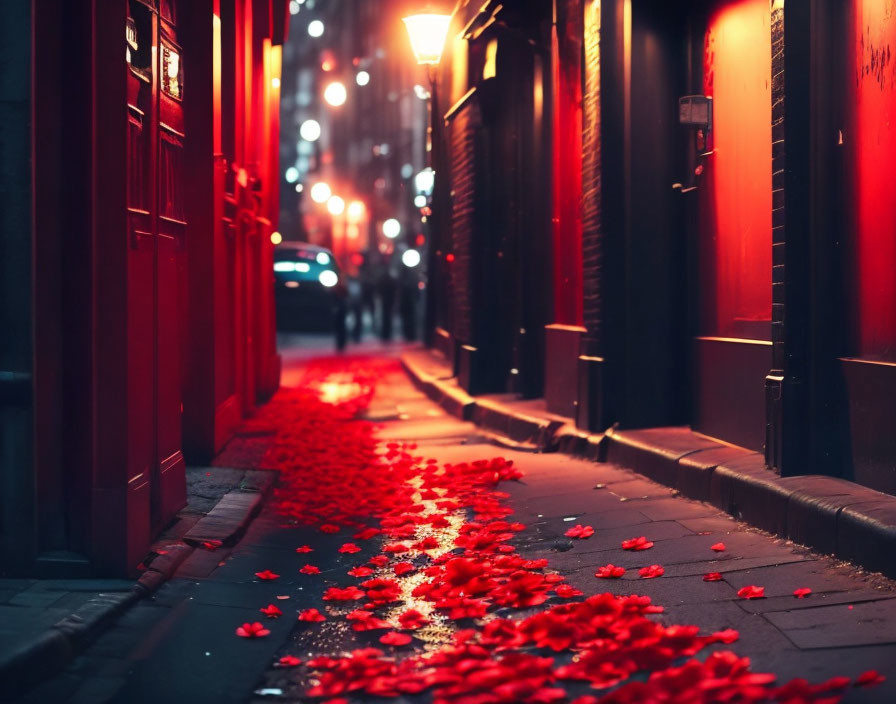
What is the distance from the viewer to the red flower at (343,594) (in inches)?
205

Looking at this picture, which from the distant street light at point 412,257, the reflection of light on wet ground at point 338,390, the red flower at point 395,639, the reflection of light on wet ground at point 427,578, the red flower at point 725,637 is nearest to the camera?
the red flower at point 725,637

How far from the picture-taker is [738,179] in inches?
309

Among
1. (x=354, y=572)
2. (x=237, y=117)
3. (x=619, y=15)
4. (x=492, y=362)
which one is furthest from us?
(x=492, y=362)

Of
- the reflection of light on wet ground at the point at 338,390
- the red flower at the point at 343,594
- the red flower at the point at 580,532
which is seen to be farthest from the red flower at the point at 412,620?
the reflection of light on wet ground at the point at 338,390

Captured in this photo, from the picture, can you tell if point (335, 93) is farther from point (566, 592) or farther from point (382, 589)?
point (566, 592)

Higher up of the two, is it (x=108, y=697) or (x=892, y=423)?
(x=892, y=423)

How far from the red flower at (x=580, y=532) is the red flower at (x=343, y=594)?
145cm

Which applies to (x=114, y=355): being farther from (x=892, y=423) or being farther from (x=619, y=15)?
(x=619, y=15)

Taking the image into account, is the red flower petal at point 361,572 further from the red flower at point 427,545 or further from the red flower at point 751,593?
the red flower at point 751,593

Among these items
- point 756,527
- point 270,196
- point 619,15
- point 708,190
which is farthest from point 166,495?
point 270,196

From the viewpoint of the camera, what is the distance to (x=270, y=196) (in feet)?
50.1

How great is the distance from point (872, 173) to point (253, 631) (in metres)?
3.61

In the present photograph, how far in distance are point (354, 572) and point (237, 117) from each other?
5.88 m

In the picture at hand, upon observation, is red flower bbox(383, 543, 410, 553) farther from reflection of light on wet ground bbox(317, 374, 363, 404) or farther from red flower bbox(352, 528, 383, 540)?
reflection of light on wet ground bbox(317, 374, 363, 404)
